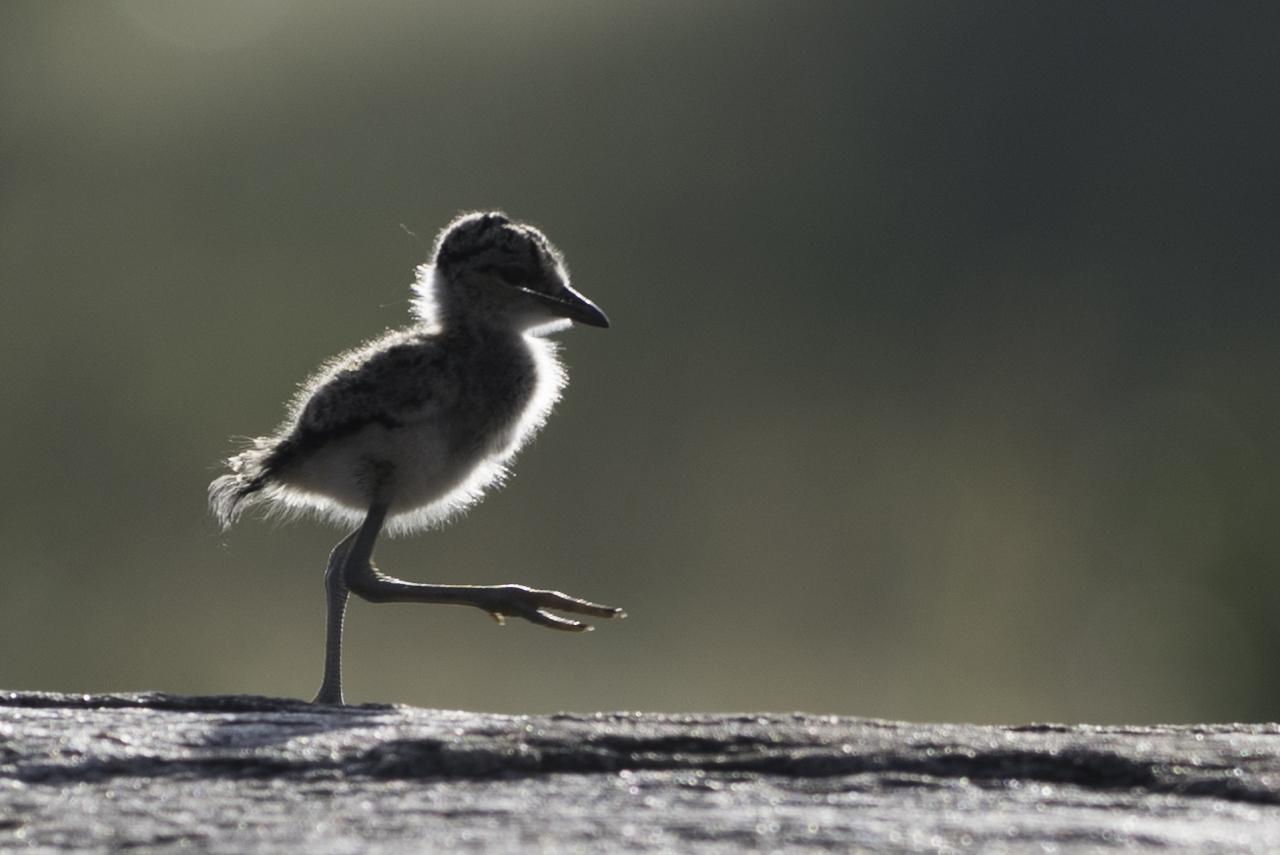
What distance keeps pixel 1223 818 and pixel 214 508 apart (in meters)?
3.77

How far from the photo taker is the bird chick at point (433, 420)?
15.6 ft

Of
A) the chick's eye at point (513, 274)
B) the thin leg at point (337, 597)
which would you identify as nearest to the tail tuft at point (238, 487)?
the thin leg at point (337, 597)

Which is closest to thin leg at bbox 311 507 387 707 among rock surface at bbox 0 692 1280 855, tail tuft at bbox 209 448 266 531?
tail tuft at bbox 209 448 266 531

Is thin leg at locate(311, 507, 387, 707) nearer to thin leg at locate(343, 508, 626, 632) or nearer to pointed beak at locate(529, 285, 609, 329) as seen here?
thin leg at locate(343, 508, 626, 632)

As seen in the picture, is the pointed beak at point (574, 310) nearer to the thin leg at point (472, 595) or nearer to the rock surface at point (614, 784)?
the thin leg at point (472, 595)

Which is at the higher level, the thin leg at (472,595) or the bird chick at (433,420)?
the bird chick at (433,420)

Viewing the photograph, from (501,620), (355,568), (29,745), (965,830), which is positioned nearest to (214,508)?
(355,568)

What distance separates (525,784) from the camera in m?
2.65

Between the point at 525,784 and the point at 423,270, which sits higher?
the point at 423,270

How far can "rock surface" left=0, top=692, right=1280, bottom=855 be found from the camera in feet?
7.32

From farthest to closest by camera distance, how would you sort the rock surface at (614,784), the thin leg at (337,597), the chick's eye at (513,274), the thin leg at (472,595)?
the chick's eye at (513,274), the thin leg at (337,597), the thin leg at (472,595), the rock surface at (614,784)

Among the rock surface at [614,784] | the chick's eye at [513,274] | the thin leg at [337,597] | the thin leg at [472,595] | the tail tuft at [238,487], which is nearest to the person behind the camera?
the rock surface at [614,784]

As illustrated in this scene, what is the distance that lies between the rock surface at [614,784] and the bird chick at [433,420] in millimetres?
1369

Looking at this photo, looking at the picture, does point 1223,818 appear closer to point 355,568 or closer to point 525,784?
point 525,784
